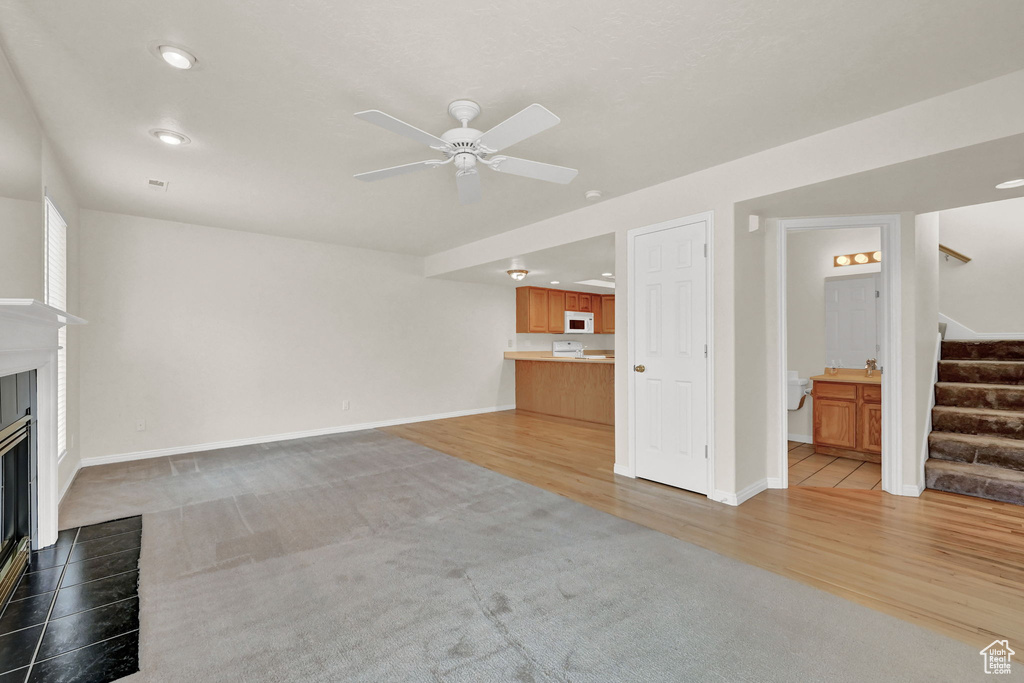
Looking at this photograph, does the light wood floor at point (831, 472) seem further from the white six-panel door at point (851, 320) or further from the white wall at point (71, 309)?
the white wall at point (71, 309)

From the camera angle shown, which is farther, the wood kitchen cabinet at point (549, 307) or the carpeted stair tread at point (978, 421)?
the wood kitchen cabinet at point (549, 307)

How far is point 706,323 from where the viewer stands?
134 inches

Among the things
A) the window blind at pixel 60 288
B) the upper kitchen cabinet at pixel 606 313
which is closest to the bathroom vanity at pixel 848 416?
the upper kitchen cabinet at pixel 606 313

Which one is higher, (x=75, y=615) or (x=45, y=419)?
(x=45, y=419)

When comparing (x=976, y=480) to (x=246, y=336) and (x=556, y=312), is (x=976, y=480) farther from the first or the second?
(x=246, y=336)

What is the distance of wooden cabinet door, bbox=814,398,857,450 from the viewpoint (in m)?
4.46

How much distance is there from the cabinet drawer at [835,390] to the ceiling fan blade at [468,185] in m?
3.99

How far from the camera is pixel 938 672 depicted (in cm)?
158

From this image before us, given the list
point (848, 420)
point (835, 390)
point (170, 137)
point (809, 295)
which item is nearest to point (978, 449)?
point (848, 420)

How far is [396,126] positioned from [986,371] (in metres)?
5.13

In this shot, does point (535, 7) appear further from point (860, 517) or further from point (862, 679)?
point (860, 517)

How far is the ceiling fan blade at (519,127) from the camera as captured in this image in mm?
2029

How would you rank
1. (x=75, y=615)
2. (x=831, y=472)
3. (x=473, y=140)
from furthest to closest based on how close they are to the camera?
(x=831, y=472), (x=473, y=140), (x=75, y=615)

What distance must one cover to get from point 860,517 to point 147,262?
21.4 feet
